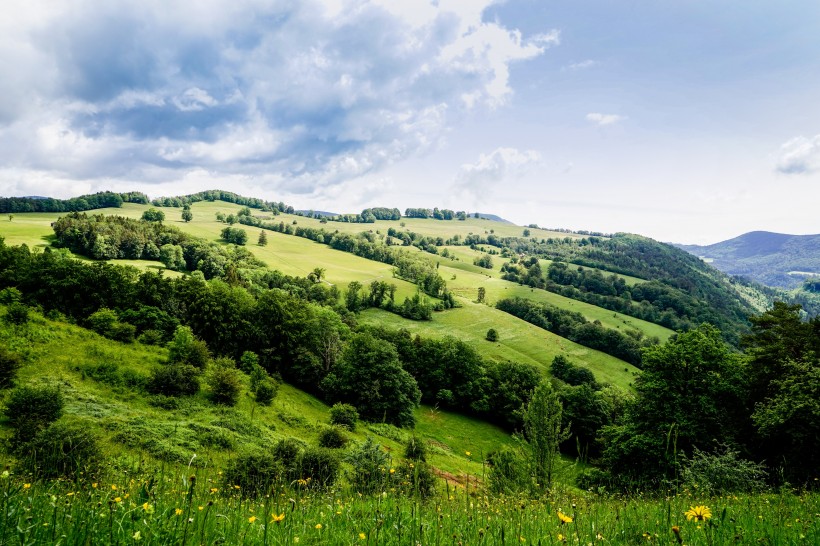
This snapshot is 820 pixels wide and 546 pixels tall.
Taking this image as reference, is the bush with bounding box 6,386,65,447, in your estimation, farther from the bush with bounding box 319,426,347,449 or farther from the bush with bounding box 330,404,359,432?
the bush with bounding box 330,404,359,432

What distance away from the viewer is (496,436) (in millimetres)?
→ 71875

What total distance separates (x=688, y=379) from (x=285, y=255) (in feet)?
491

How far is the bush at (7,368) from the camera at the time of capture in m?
32.1

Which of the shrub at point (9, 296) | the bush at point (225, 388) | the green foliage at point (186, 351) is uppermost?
the shrub at point (9, 296)

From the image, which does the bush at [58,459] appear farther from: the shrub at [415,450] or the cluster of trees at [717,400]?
the cluster of trees at [717,400]

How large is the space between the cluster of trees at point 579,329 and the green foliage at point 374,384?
7972 cm

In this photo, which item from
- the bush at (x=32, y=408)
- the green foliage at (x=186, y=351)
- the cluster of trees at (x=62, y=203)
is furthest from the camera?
the cluster of trees at (x=62, y=203)

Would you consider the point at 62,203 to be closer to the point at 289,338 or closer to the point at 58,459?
the point at 289,338

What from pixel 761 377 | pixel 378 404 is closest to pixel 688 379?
pixel 761 377

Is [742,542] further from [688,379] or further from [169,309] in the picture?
[169,309]

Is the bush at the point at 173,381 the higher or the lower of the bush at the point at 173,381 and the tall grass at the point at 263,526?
the lower

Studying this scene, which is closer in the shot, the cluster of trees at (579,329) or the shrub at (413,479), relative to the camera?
the shrub at (413,479)

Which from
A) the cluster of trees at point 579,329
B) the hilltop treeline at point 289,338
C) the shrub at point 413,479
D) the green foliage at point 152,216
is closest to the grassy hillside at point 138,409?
the hilltop treeline at point 289,338

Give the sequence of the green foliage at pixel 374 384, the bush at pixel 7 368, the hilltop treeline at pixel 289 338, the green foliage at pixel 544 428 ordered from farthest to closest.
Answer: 1. the green foliage at pixel 374 384
2. the hilltop treeline at pixel 289 338
3. the bush at pixel 7 368
4. the green foliage at pixel 544 428
